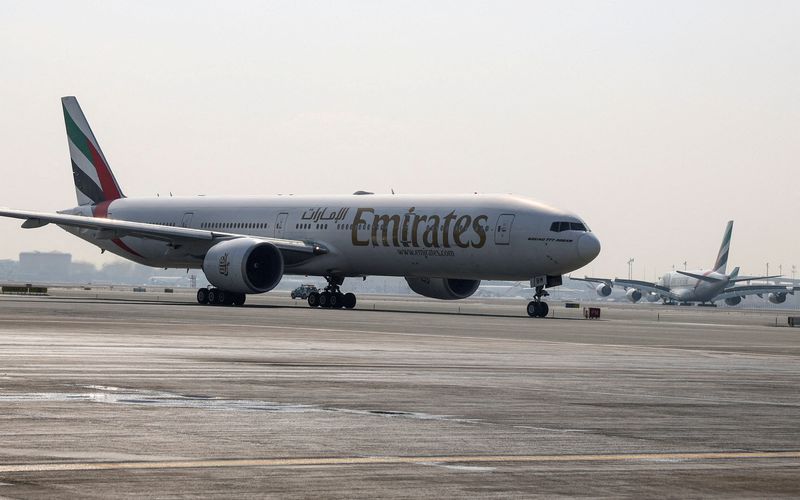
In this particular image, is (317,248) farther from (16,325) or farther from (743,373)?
(743,373)

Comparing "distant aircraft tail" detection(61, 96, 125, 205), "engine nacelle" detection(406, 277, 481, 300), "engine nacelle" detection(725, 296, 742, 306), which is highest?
"distant aircraft tail" detection(61, 96, 125, 205)

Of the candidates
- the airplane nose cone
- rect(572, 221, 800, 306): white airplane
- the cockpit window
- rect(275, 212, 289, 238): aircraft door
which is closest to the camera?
the airplane nose cone

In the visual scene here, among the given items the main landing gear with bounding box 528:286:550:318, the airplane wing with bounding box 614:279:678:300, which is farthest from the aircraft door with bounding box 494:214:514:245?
the airplane wing with bounding box 614:279:678:300

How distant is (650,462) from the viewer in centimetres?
1123

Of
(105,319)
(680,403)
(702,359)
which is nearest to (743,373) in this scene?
(702,359)

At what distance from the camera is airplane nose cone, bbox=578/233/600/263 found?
53719 millimetres

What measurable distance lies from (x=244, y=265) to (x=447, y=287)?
10.9 metres

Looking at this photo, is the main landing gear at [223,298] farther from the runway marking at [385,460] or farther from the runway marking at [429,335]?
the runway marking at [385,460]

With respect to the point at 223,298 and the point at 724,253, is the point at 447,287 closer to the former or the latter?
the point at 223,298

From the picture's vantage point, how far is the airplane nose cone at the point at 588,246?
53719 millimetres

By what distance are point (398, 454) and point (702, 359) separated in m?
16.8

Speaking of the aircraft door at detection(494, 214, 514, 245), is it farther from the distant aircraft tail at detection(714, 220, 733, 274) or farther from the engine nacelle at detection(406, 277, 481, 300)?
the distant aircraft tail at detection(714, 220, 733, 274)

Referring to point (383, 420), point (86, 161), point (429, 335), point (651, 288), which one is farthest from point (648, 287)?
point (383, 420)

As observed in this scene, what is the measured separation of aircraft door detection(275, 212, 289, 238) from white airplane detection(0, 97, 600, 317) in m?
0.06
